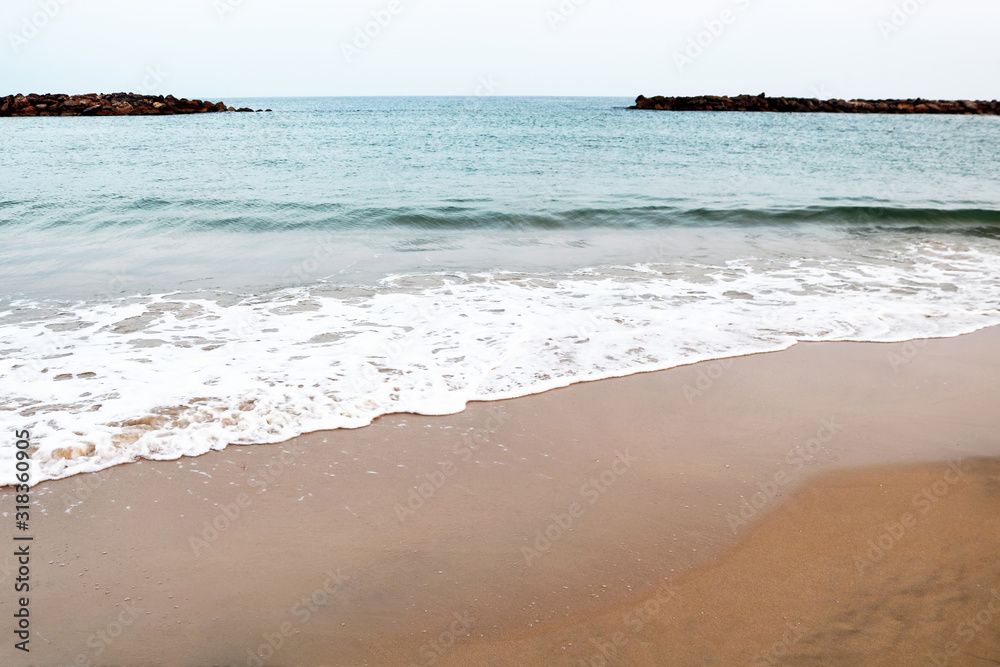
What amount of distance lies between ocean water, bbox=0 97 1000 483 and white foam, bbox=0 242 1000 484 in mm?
28

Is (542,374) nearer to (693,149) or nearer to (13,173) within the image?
(13,173)

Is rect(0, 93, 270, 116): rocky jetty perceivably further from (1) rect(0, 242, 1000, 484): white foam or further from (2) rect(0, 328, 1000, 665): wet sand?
(2) rect(0, 328, 1000, 665): wet sand

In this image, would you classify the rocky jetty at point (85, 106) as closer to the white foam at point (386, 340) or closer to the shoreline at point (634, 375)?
the white foam at point (386, 340)

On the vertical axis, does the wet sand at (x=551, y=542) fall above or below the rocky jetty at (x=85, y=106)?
below

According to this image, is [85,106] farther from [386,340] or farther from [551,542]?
[551,542]

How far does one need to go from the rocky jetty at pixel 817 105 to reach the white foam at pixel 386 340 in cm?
6830

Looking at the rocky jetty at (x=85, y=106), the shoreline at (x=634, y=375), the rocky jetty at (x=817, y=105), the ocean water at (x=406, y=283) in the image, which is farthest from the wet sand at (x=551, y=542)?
Result: the rocky jetty at (x=817, y=105)

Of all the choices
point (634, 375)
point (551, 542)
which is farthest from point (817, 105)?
point (551, 542)

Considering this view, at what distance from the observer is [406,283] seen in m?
7.63

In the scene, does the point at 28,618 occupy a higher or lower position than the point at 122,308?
lower

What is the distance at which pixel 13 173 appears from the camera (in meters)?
17.1

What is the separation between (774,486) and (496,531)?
156cm

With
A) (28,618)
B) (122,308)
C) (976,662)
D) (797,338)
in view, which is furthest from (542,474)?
(122,308)

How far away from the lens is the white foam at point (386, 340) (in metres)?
4.10
